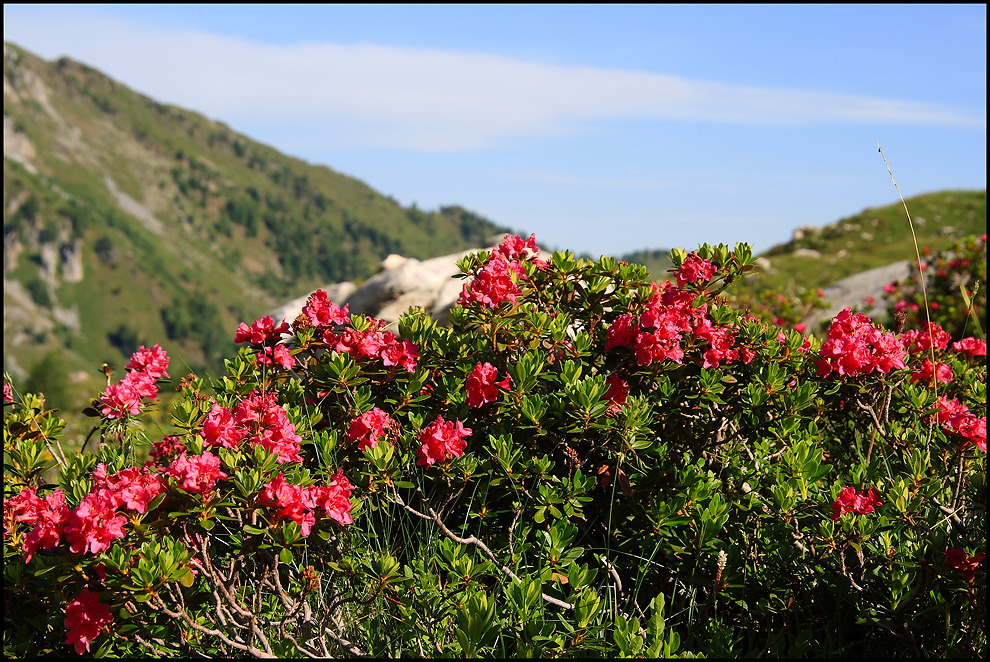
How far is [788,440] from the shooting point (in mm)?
3361

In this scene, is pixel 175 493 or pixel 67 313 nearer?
pixel 175 493

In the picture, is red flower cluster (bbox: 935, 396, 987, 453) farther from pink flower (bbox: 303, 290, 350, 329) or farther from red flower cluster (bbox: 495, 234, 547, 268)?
pink flower (bbox: 303, 290, 350, 329)

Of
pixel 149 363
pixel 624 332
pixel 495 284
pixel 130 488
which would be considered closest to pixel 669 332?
pixel 624 332

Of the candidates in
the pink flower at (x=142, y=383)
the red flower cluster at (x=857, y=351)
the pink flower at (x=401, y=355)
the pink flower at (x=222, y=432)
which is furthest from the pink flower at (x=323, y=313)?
the red flower cluster at (x=857, y=351)

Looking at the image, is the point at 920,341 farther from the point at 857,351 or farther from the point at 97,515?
the point at 97,515

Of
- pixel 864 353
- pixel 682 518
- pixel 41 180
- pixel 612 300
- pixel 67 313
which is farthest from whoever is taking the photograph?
pixel 41 180

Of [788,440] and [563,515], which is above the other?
[788,440]

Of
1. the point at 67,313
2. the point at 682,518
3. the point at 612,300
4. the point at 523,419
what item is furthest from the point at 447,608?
the point at 67,313

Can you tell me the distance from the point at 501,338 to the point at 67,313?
571ft

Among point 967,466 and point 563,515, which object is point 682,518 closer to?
point 563,515

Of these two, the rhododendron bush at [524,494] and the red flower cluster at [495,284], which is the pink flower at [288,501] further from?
the red flower cluster at [495,284]

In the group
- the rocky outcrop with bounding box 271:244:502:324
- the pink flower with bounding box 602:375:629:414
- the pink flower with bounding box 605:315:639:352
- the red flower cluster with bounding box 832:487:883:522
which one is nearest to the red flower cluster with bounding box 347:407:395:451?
the pink flower with bounding box 602:375:629:414

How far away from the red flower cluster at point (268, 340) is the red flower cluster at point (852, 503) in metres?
2.63

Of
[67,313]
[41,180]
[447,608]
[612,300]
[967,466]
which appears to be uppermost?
[41,180]
